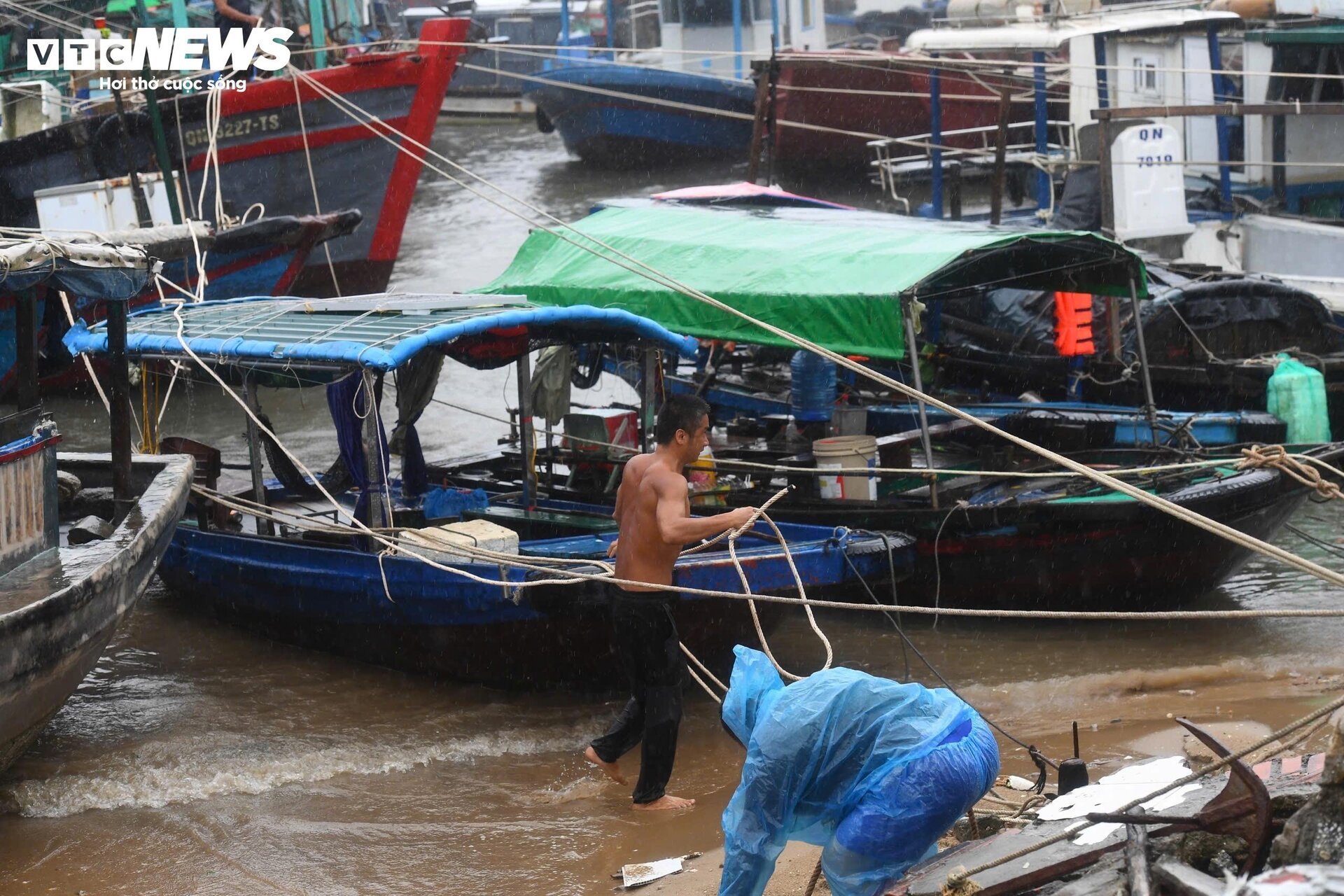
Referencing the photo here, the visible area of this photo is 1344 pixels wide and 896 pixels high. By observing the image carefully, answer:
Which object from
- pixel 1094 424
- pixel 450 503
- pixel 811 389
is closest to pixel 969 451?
pixel 1094 424

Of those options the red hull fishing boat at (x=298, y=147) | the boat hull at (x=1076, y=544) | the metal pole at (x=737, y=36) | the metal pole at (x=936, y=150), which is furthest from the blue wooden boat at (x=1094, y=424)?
the metal pole at (x=737, y=36)

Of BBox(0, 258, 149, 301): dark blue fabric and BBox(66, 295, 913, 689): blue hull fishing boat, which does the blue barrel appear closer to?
BBox(66, 295, 913, 689): blue hull fishing boat

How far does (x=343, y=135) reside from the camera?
658 inches

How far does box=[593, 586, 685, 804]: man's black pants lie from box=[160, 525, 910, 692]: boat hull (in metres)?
0.95

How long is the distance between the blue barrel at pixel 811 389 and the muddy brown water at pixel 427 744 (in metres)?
1.51

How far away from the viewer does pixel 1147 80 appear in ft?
51.8

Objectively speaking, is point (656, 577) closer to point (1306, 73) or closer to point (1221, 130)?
point (1221, 130)

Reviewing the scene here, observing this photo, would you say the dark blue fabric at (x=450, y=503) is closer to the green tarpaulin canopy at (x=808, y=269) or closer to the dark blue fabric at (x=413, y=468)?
the dark blue fabric at (x=413, y=468)

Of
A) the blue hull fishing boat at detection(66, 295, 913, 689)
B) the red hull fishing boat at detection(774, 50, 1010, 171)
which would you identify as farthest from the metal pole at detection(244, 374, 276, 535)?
the red hull fishing boat at detection(774, 50, 1010, 171)

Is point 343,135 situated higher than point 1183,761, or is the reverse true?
point 343,135

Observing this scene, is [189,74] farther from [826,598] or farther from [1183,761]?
[1183,761]

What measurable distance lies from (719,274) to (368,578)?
319 centimetres

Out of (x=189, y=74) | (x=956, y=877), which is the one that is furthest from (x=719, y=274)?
(x=189, y=74)

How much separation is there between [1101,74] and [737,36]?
9.72 metres
